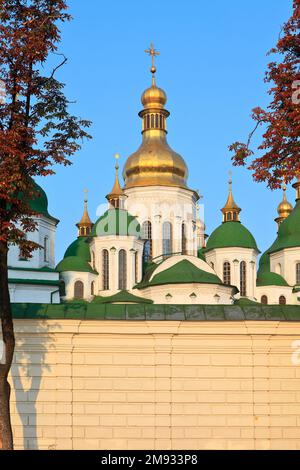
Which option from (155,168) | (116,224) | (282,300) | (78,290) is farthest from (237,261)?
(78,290)

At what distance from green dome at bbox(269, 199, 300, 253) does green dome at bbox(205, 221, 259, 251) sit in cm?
274

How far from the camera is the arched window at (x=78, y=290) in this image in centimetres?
5222

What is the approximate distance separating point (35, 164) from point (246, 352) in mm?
5852

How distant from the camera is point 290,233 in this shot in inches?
2233

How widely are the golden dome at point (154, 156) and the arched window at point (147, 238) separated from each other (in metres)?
2.81

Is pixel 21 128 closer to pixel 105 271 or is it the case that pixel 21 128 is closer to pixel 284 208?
pixel 105 271

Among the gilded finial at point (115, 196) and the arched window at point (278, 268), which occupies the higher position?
the gilded finial at point (115, 196)

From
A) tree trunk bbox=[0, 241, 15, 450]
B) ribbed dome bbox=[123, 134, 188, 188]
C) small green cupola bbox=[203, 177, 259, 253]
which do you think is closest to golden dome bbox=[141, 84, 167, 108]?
ribbed dome bbox=[123, 134, 188, 188]

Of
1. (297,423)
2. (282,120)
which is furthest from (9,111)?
(297,423)

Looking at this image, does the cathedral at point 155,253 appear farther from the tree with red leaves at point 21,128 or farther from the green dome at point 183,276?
the tree with red leaves at point 21,128

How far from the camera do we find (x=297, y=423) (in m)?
17.9

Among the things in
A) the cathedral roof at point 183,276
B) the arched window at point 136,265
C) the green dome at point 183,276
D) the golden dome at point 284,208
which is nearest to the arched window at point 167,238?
the arched window at point 136,265

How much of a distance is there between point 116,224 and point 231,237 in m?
7.36

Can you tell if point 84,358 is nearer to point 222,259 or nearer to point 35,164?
point 35,164
